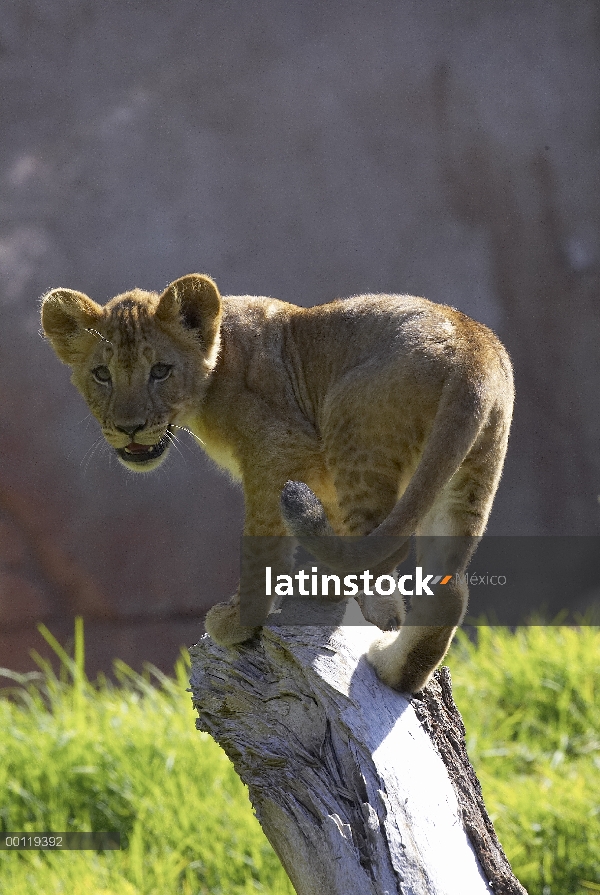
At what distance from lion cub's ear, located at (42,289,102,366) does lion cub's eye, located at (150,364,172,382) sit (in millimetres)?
236

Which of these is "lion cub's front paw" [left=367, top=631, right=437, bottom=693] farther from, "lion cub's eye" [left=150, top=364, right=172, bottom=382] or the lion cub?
"lion cub's eye" [left=150, top=364, right=172, bottom=382]

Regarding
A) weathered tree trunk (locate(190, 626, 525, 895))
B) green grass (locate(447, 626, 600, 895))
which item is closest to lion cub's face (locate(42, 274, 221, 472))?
weathered tree trunk (locate(190, 626, 525, 895))

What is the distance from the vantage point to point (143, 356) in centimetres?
287

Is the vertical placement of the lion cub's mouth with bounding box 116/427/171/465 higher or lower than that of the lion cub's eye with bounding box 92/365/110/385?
lower

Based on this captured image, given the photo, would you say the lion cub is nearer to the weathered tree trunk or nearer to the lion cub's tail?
the lion cub's tail

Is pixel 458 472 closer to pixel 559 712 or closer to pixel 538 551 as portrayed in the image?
pixel 559 712

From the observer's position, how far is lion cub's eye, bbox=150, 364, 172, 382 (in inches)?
113

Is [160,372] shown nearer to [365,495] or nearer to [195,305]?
[195,305]

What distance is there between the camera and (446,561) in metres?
2.58

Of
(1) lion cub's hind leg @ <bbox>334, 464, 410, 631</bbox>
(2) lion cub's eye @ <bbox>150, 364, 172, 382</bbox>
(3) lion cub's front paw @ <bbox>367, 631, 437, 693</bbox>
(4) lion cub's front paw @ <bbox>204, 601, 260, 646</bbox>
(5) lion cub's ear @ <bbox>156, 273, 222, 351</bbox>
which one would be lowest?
(3) lion cub's front paw @ <bbox>367, 631, 437, 693</bbox>

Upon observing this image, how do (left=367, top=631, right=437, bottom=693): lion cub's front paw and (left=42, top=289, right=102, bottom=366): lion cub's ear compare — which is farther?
(left=42, top=289, right=102, bottom=366): lion cub's ear

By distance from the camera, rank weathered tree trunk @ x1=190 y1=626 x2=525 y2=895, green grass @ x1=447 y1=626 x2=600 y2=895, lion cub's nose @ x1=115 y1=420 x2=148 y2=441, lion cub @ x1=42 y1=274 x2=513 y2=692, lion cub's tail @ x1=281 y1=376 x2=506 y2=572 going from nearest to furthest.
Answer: weathered tree trunk @ x1=190 y1=626 x2=525 y2=895, lion cub's tail @ x1=281 y1=376 x2=506 y2=572, lion cub @ x1=42 y1=274 x2=513 y2=692, lion cub's nose @ x1=115 y1=420 x2=148 y2=441, green grass @ x1=447 y1=626 x2=600 y2=895

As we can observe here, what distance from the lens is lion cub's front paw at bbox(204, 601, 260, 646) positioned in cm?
282

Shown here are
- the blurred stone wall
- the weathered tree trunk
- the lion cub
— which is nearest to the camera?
the weathered tree trunk
